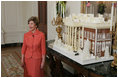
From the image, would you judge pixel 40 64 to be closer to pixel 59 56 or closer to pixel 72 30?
pixel 59 56

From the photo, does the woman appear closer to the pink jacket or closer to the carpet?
the pink jacket

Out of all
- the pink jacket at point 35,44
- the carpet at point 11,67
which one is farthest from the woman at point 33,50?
the carpet at point 11,67

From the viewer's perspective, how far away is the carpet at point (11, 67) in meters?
3.96

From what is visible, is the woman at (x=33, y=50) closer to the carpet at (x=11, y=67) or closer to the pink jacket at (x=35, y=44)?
the pink jacket at (x=35, y=44)

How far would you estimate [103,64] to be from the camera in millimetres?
2418

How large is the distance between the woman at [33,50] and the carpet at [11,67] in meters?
1.37

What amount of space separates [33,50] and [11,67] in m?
2.16

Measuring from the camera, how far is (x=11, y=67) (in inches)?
176

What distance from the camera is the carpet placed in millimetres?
3955

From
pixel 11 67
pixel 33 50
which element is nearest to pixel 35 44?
pixel 33 50

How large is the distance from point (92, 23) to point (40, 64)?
1.04 meters

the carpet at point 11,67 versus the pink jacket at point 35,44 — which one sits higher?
the pink jacket at point 35,44

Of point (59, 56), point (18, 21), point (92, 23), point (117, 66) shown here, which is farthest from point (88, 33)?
point (18, 21)

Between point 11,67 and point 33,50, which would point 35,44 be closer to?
point 33,50
